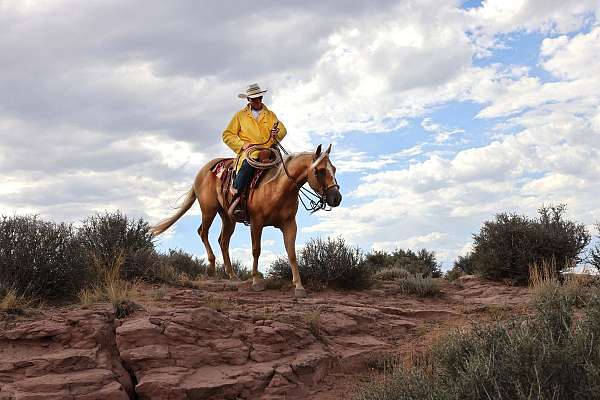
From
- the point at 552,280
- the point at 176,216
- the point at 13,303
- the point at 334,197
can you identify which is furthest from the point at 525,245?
the point at 13,303

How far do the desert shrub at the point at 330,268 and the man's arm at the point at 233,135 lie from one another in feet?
7.79

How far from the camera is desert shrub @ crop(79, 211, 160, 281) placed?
37.1 feet

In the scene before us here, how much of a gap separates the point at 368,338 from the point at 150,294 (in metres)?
3.43

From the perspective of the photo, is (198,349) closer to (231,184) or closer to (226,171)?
(231,184)

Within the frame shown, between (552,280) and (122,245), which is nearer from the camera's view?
(552,280)

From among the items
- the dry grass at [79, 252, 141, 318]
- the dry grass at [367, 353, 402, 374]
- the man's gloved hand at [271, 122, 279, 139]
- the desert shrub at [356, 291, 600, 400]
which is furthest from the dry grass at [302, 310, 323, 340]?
the man's gloved hand at [271, 122, 279, 139]

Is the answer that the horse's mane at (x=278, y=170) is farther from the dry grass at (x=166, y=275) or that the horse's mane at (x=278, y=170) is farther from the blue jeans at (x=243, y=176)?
the dry grass at (x=166, y=275)

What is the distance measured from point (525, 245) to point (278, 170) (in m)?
5.89

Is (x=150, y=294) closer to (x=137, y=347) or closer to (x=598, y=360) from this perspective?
(x=137, y=347)

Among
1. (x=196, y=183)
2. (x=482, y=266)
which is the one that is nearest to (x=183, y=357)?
(x=196, y=183)

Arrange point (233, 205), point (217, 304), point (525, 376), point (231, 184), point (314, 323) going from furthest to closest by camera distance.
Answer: point (231, 184) < point (233, 205) < point (217, 304) < point (314, 323) < point (525, 376)

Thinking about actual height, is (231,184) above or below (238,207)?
above

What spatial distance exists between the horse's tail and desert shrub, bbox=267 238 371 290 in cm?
295

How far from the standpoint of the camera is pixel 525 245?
1270cm
